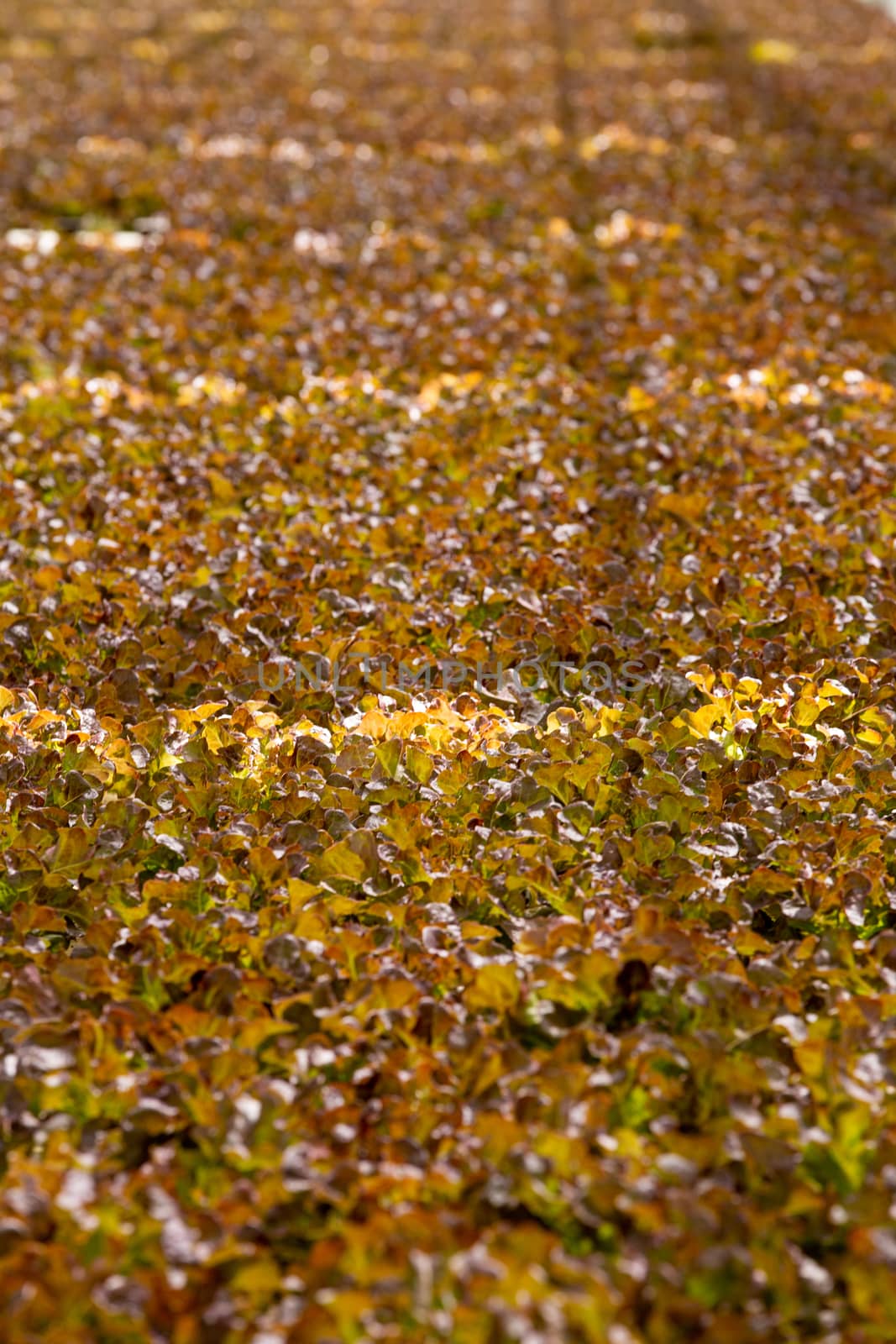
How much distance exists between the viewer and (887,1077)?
2.47m

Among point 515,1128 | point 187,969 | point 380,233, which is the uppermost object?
point 515,1128

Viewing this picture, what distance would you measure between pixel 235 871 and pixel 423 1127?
0.89 m

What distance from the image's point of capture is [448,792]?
11.0 feet

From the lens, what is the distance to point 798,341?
6711mm

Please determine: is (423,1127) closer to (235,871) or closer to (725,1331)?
(725,1331)

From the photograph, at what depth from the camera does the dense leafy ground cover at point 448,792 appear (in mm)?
2166

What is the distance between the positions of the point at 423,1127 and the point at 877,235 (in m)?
7.90

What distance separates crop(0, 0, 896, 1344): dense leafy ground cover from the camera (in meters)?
2.17

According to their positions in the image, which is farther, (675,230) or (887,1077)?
(675,230)

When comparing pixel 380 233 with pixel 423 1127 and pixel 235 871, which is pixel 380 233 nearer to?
pixel 235 871

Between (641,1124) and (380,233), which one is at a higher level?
(641,1124)

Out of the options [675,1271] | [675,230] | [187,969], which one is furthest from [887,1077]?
[675,230]

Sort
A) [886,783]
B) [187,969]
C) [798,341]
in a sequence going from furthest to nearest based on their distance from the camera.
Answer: [798,341] → [886,783] → [187,969]

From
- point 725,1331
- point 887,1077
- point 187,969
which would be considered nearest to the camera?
point 725,1331
